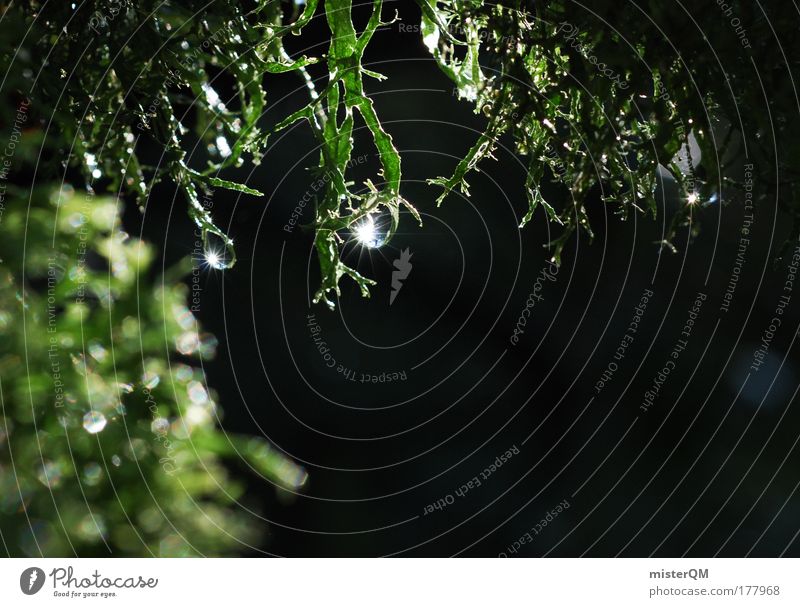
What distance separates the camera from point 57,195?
0.71 metres

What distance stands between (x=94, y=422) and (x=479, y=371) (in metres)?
0.45

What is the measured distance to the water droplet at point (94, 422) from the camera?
71 centimetres

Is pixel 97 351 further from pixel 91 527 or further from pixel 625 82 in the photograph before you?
pixel 625 82

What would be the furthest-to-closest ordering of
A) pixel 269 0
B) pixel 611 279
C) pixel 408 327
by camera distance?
1. pixel 611 279
2. pixel 408 327
3. pixel 269 0

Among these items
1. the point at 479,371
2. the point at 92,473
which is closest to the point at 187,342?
the point at 92,473

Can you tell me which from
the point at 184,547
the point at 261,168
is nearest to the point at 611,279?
the point at 261,168

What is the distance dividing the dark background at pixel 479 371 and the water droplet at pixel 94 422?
0.16 m

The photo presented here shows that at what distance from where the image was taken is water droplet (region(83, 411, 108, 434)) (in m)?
0.71

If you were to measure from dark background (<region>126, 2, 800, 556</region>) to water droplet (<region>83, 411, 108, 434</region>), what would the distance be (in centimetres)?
16

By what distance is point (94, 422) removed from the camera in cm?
72

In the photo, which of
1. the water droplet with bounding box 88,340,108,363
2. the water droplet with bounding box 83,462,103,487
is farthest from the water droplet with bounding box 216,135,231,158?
the water droplet with bounding box 83,462,103,487

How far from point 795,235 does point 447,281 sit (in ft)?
1.21

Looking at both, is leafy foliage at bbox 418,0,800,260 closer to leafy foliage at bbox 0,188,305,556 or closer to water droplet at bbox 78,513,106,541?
leafy foliage at bbox 0,188,305,556

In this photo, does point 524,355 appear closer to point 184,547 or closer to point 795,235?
point 795,235
